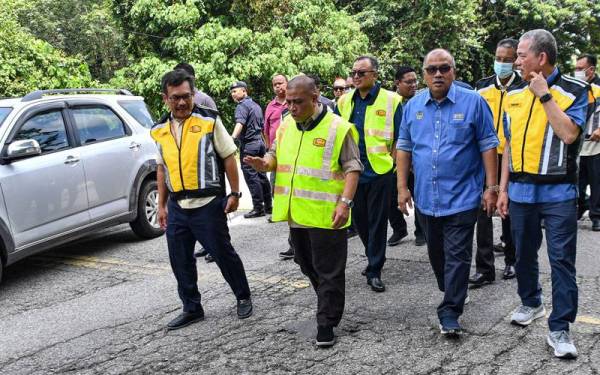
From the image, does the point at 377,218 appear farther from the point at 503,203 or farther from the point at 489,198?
the point at 503,203

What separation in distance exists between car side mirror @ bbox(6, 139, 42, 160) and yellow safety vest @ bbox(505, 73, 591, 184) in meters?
4.37

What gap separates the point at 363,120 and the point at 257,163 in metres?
1.53

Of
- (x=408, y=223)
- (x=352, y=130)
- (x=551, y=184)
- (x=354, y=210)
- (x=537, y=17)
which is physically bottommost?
(x=408, y=223)

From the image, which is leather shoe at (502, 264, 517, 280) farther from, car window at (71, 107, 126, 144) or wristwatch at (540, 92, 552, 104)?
car window at (71, 107, 126, 144)

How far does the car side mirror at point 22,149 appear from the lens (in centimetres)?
562

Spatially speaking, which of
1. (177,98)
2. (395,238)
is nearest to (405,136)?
(177,98)

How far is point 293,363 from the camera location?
3801mm

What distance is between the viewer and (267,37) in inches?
662

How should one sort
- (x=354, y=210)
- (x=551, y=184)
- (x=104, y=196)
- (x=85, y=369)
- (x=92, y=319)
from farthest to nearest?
1. (x=104, y=196)
2. (x=354, y=210)
3. (x=92, y=319)
4. (x=85, y=369)
5. (x=551, y=184)

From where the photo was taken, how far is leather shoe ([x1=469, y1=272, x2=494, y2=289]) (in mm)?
5007

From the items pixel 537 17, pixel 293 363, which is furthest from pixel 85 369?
pixel 537 17

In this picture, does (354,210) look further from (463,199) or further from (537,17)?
(537,17)

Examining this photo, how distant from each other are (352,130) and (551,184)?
4.18 feet

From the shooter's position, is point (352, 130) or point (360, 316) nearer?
point (352, 130)
